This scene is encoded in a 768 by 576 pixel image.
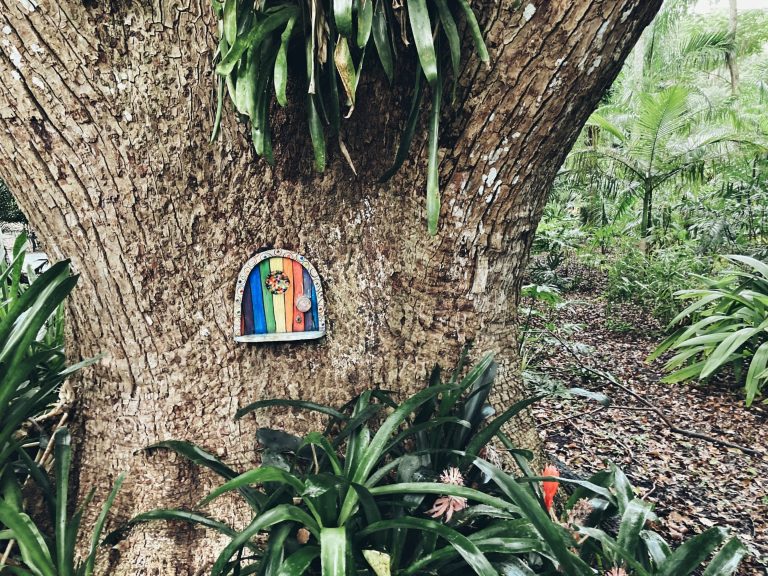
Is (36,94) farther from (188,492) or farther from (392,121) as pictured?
(188,492)

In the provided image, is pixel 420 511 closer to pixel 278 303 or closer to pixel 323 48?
pixel 278 303

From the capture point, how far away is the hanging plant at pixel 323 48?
3.82 ft

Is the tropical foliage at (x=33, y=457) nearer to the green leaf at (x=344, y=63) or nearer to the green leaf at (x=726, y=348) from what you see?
the green leaf at (x=344, y=63)

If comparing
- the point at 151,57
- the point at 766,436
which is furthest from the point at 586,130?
the point at 151,57

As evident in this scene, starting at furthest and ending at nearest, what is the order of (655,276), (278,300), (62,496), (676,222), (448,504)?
(676,222), (655,276), (278,300), (62,496), (448,504)

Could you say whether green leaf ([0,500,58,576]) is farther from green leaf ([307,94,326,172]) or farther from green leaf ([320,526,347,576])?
green leaf ([307,94,326,172])

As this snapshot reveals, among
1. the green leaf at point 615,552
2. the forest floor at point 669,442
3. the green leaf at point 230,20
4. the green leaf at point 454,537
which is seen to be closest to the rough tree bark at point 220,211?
the green leaf at point 230,20

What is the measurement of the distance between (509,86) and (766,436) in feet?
8.49

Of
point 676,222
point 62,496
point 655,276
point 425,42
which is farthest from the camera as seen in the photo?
point 676,222

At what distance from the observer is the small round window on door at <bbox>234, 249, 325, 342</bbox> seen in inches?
58.2

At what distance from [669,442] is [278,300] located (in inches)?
88.4

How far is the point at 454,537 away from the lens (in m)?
1.12

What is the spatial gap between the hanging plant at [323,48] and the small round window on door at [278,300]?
0.33 metres

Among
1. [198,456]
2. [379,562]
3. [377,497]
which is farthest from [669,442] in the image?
[198,456]
